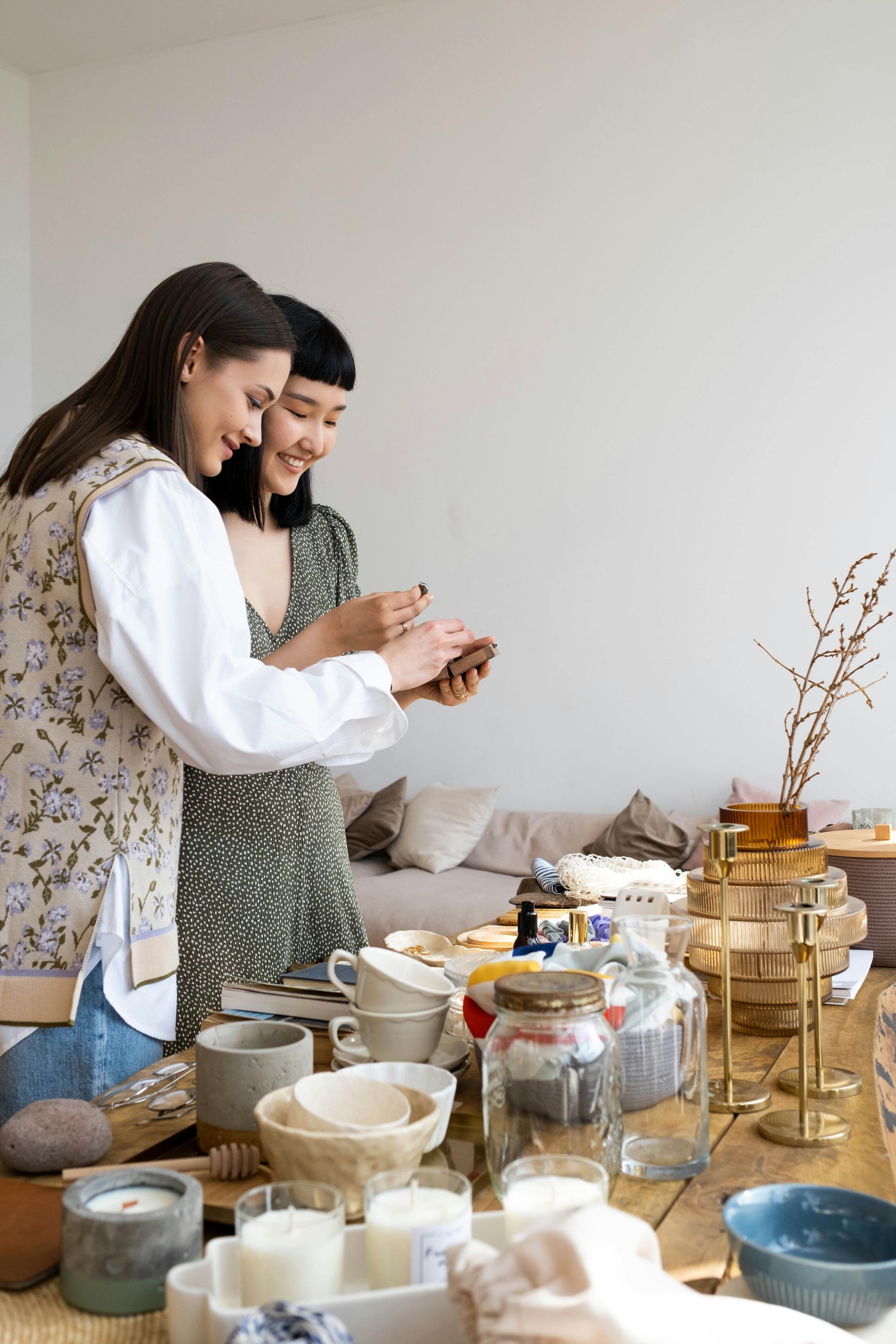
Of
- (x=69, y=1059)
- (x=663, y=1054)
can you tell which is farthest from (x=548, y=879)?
(x=663, y=1054)

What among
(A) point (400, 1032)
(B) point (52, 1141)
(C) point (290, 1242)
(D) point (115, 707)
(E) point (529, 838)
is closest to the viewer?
(C) point (290, 1242)

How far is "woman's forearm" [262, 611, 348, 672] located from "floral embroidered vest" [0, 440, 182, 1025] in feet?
1.64

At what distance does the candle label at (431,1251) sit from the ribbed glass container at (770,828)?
2.34 feet

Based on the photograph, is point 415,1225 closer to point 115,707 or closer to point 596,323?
point 115,707

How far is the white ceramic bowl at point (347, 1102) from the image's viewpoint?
78 centimetres

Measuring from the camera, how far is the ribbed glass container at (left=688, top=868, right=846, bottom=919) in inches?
49.3

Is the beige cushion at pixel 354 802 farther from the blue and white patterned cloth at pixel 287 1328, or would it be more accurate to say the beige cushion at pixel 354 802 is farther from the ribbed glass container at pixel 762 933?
the blue and white patterned cloth at pixel 287 1328

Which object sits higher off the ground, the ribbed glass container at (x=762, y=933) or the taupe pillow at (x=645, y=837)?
the ribbed glass container at (x=762, y=933)

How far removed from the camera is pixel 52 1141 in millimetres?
864

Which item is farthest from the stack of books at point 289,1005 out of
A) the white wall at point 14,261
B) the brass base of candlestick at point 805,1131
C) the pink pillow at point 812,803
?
the white wall at point 14,261

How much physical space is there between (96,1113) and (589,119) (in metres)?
4.31

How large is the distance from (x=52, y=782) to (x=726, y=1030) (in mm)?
725

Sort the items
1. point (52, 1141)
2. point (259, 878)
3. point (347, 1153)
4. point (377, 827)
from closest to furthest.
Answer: point (347, 1153) < point (52, 1141) < point (259, 878) < point (377, 827)

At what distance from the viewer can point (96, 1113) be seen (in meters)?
0.90
